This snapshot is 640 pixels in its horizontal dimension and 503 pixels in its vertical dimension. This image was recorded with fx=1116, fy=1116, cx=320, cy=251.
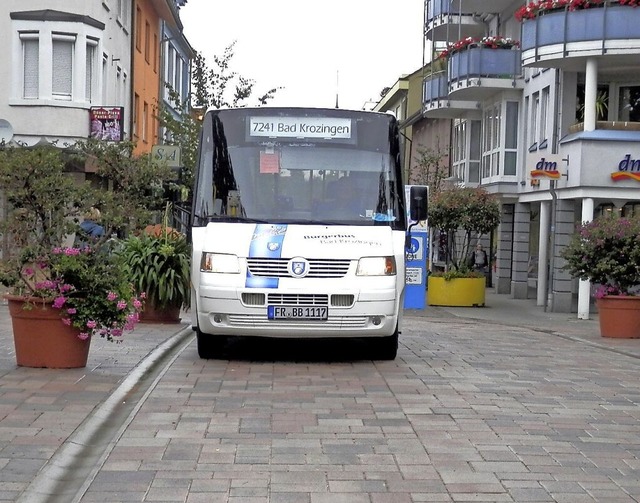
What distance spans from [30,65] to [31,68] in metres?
0.12

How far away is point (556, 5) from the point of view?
26891 mm

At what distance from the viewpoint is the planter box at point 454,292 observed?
95.0ft

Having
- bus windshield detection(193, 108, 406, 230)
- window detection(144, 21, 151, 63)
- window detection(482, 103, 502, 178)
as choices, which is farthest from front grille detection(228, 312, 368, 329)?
window detection(144, 21, 151, 63)

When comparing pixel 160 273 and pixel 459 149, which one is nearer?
pixel 160 273

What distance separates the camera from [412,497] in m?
5.93

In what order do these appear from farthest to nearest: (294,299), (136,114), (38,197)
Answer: (136,114), (294,299), (38,197)

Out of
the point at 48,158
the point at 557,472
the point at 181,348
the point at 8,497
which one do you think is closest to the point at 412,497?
the point at 557,472

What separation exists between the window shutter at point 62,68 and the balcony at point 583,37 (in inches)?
475

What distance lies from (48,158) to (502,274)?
29434 millimetres

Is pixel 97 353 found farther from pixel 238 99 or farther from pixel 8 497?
pixel 238 99

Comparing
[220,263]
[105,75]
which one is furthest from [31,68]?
[220,263]

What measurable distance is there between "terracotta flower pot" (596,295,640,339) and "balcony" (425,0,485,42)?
23164 millimetres

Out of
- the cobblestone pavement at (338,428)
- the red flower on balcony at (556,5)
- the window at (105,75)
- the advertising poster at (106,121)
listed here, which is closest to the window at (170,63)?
the window at (105,75)

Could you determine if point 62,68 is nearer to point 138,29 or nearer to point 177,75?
point 138,29
